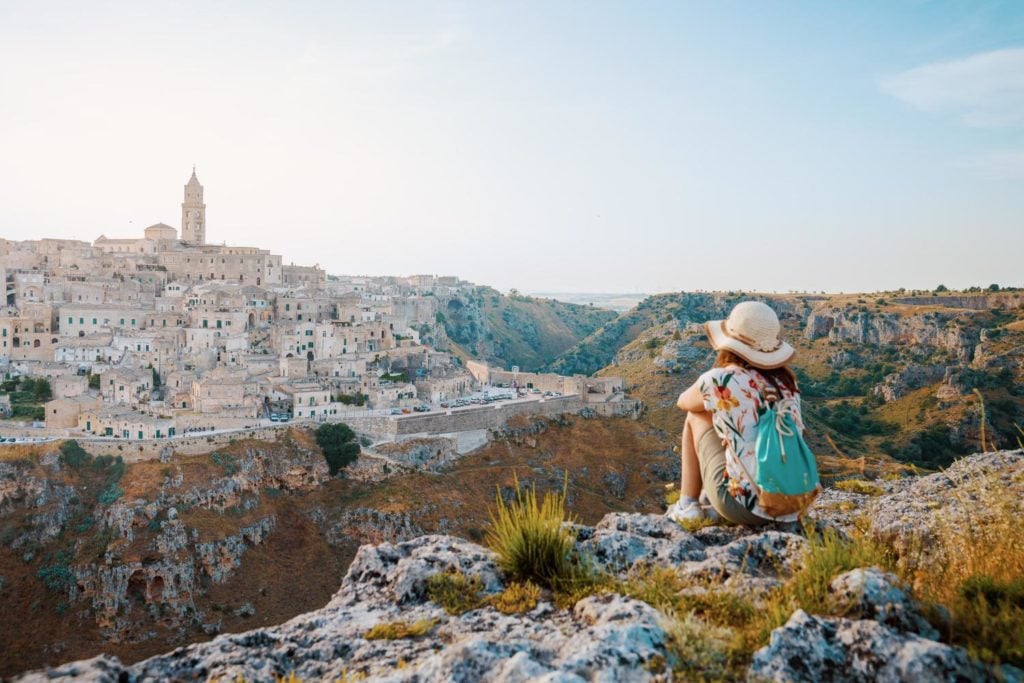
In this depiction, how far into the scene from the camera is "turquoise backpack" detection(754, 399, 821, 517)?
14.7ft

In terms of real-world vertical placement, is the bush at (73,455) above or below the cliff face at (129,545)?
above

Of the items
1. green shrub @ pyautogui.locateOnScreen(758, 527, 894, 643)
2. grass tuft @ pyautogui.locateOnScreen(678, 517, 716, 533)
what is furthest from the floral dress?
green shrub @ pyautogui.locateOnScreen(758, 527, 894, 643)

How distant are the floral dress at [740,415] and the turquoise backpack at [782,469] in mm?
65

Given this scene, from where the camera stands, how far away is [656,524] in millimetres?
4891

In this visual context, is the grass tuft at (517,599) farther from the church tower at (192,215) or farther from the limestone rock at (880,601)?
the church tower at (192,215)

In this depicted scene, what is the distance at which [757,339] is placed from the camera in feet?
16.0

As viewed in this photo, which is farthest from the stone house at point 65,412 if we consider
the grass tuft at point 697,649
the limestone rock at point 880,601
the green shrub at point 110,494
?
the limestone rock at point 880,601

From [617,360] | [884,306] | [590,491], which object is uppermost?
[884,306]

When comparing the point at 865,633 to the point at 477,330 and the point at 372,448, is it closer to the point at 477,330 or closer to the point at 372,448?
the point at 372,448

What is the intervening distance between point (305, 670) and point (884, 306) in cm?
7433

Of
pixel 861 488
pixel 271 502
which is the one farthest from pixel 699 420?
pixel 271 502

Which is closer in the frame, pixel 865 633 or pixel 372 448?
pixel 865 633

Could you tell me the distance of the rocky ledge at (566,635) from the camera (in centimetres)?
286

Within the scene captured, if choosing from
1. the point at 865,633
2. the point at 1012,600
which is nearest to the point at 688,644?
the point at 865,633
